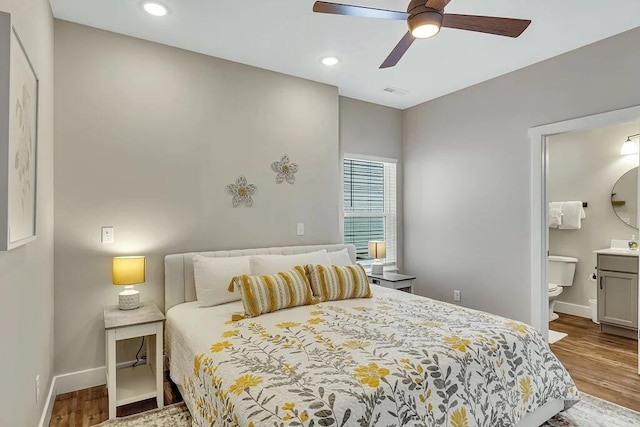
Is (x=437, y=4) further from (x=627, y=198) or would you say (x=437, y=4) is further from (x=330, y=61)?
(x=627, y=198)

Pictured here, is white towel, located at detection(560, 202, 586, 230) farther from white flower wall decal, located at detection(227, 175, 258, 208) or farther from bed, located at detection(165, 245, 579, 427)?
white flower wall decal, located at detection(227, 175, 258, 208)

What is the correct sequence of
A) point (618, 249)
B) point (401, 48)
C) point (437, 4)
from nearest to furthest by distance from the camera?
point (437, 4)
point (401, 48)
point (618, 249)

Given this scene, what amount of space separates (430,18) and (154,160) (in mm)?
2294

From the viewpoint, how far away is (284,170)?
3615mm

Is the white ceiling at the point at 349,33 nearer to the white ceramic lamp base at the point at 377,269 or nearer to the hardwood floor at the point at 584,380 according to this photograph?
the white ceramic lamp base at the point at 377,269

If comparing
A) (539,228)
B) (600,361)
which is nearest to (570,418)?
(600,361)

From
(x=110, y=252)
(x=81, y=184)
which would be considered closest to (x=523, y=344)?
(x=110, y=252)

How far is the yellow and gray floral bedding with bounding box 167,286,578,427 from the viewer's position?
1.43 m

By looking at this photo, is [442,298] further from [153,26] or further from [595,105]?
[153,26]

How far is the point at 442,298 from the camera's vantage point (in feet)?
14.1

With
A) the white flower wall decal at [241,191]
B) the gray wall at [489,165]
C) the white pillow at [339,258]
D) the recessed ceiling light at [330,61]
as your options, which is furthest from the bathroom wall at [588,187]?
the white flower wall decal at [241,191]

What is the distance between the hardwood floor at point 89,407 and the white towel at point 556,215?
483cm

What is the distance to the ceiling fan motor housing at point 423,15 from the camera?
1.84 metres

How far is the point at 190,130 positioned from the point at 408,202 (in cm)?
285
